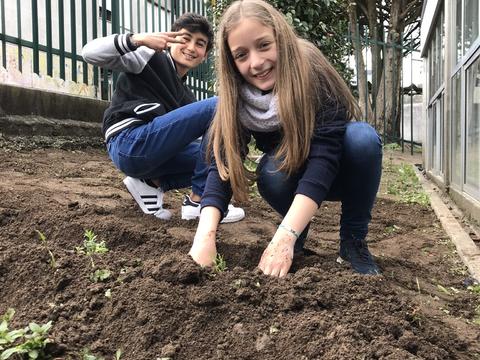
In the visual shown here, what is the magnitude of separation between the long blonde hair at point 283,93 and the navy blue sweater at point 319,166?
0.04 meters

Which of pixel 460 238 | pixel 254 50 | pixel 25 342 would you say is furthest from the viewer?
pixel 460 238

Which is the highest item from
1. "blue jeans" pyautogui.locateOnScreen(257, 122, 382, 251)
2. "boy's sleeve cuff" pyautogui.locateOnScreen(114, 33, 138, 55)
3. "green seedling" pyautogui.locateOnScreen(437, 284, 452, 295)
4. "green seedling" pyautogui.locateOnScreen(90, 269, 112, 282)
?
"boy's sleeve cuff" pyautogui.locateOnScreen(114, 33, 138, 55)

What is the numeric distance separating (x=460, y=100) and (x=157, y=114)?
275cm

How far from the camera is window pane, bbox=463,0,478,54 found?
12.3 feet

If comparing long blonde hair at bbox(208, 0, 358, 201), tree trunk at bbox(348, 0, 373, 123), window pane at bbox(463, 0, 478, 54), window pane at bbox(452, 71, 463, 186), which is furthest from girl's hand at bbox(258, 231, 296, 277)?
tree trunk at bbox(348, 0, 373, 123)

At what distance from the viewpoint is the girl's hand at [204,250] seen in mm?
1899

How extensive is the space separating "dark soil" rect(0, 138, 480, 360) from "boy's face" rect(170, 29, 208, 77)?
0.98 m

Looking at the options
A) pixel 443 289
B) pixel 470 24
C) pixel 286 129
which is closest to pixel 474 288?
pixel 443 289

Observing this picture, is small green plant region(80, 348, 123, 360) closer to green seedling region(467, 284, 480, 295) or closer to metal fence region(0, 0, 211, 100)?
green seedling region(467, 284, 480, 295)

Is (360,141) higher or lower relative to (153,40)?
lower

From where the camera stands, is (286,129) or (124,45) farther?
(124,45)

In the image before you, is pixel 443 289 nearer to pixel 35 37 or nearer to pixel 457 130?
pixel 457 130

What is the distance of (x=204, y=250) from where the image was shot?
1924mm

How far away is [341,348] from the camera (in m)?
1.28
